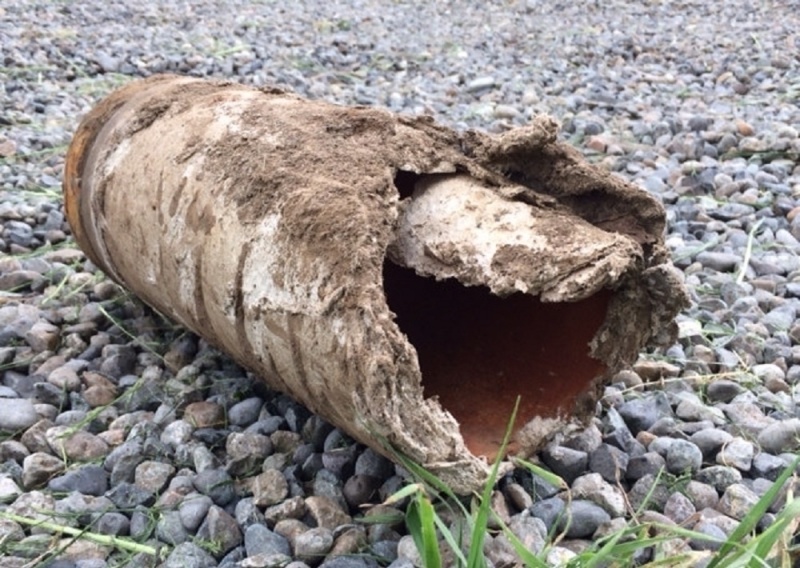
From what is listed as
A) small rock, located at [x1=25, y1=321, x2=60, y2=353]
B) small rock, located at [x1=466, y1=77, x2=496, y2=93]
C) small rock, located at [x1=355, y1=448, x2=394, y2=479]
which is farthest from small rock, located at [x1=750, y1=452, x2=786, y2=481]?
small rock, located at [x1=466, y1=77, x2=496, y2=93]

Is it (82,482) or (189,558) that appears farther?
(82,482)

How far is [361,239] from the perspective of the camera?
1.70 metres

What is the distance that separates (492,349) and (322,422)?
0.44 metres

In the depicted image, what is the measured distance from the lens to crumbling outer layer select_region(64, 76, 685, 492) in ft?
5.48

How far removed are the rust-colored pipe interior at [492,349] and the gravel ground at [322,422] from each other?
144 millimetres

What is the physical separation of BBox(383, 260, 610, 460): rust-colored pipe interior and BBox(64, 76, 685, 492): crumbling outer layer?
0.07m

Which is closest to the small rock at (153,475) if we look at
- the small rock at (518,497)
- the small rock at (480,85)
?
the small rock at (518,497)

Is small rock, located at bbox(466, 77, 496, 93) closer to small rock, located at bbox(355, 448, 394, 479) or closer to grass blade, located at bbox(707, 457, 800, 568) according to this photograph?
small rock, located at bbox(355, 448, 394, 479)

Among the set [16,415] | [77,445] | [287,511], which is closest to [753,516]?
[287,511]

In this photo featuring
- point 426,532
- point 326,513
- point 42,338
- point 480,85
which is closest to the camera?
point 426,532

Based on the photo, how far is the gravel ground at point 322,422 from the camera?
1.93 meters

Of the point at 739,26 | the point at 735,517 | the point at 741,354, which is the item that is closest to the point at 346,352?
the point at 735,517

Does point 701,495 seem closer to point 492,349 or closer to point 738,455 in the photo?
point 738,455

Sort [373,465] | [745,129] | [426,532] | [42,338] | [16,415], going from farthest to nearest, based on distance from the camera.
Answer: [745,129] < [42,338] < [16,415] < [373,465] < [426,532]
